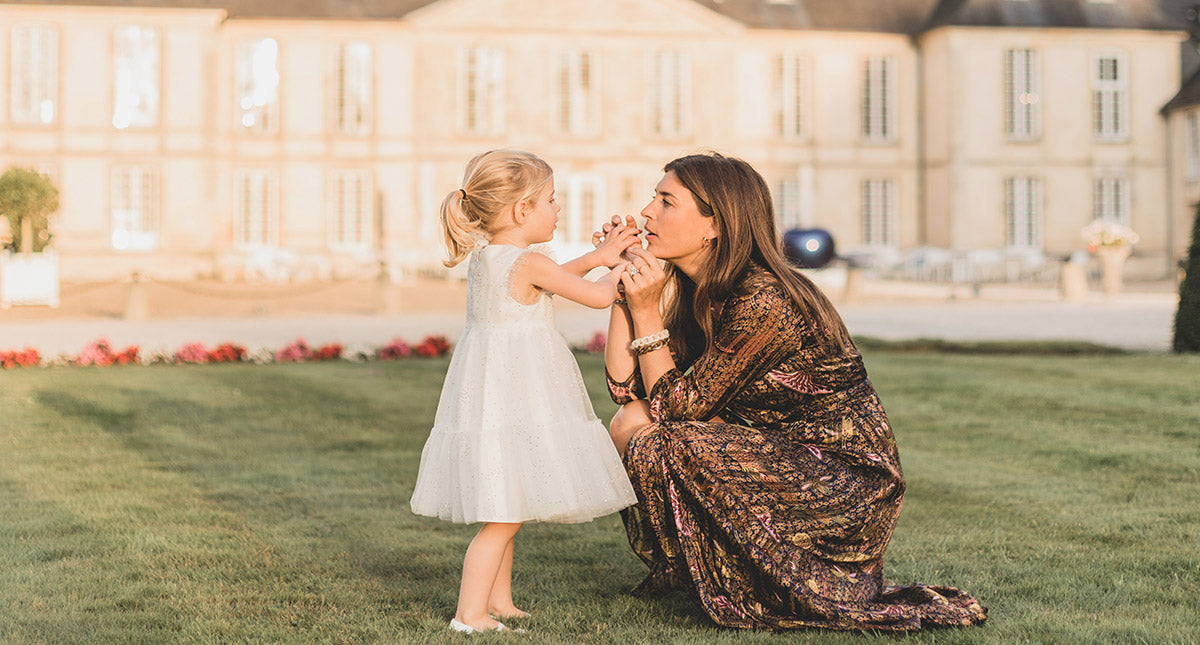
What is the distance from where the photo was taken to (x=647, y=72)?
33.0m

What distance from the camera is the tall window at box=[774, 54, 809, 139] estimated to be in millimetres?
33875

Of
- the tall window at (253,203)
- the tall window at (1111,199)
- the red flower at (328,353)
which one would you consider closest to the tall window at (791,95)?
the tall window at (1111,199)

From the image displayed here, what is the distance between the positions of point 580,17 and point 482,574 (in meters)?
30.3

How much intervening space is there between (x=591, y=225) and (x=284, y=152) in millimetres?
8075

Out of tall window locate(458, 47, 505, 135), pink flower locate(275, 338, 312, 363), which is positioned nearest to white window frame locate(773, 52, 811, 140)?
tall window locate(458, 47, 505, 135)

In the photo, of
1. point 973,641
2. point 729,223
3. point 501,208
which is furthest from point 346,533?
point 973,641

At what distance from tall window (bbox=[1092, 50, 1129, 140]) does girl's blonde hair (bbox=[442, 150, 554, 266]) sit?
33371 mm

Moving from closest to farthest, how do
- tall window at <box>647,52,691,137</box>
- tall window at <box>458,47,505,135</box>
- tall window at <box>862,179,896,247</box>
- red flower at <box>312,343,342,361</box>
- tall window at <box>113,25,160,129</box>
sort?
red flower at <box>312,343,342,361</box>, tall window at <box>113,25,160,129</box>, tall window at <box>458,47,505,135</box>, tall window at <box>647,52,691,137</box>, tall window at <box>862,179,896,247</box>

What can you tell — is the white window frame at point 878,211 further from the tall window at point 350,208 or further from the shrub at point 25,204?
the shrub at point 25,204

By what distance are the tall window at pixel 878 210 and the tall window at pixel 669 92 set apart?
5.37m

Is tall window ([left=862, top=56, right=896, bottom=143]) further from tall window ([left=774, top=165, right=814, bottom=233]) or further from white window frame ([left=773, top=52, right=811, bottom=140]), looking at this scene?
tall window ([left=774, top=165, right=814, bottom=233])

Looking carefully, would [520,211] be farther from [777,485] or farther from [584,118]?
[584,118]

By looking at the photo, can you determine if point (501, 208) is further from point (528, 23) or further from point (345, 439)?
point (528, 23)

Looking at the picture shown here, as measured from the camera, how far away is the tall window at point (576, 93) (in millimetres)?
32781
